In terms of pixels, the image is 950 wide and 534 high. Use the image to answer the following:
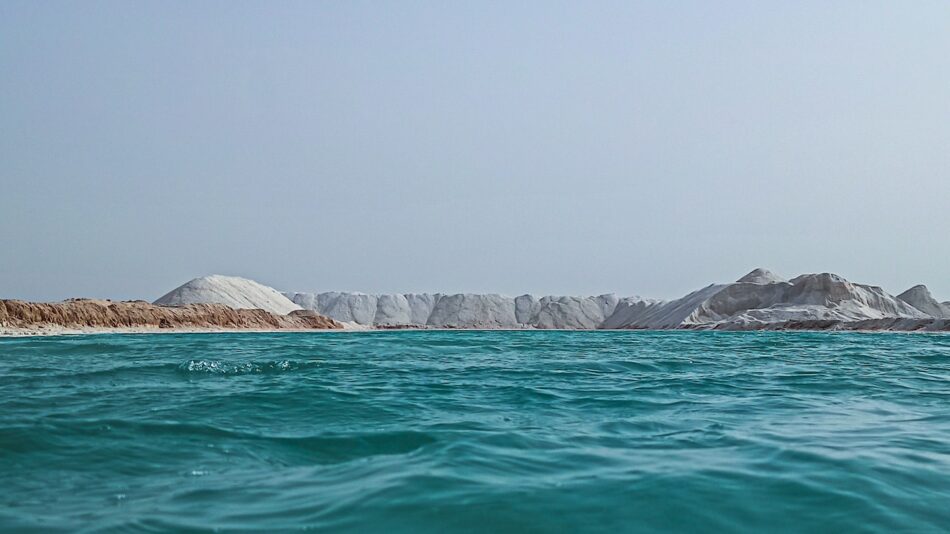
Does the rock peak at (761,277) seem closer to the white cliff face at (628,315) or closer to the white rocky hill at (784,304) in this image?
the white rocky hill at (784,304)

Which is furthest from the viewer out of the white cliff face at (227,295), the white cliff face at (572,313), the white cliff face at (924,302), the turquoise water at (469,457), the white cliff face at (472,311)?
the white cliff face at (472,311)

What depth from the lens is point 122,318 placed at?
62938 mm

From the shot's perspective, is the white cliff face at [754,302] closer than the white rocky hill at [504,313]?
Yes

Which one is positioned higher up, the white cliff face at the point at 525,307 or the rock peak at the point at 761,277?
the rock peak at the point at 761,277

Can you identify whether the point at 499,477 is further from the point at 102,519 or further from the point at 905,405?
the point at 905,405

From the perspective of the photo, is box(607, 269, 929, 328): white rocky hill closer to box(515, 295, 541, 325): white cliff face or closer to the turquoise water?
box(515, 295, 541, 325): white cliff face

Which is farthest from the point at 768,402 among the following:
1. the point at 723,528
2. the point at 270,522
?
the point at 270,522

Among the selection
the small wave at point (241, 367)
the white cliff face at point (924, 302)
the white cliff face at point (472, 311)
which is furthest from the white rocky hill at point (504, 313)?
the small wave at point (241, 367)

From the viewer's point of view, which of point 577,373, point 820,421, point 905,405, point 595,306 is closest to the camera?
point 820,421

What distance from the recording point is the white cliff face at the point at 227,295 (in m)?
97.6

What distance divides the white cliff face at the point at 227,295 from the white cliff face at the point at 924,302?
90.6 meters

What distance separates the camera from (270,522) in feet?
13.2

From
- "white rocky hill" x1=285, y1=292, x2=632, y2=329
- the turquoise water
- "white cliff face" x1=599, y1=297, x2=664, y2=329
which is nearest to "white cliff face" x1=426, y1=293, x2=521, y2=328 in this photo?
"white rocky hill" x1=285, y1=292, x2=632, y2=329

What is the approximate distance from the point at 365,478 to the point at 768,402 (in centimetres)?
642
